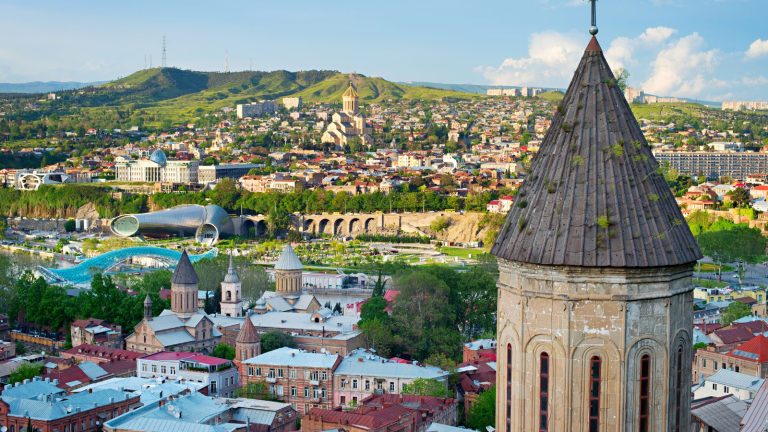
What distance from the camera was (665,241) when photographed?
948 centimetres

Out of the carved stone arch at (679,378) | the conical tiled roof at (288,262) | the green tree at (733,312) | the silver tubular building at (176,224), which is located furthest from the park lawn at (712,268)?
the carved stone arch at (679,378)

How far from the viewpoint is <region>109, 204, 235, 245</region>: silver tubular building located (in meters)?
93.8

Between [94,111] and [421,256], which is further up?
[94,111]

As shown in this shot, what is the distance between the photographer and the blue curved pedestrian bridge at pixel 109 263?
210 ft

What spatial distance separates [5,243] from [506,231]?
84.6 meters

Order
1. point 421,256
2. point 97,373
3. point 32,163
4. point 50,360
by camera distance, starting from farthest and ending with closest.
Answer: point 32,163 < point 421,256 < point 50,360 < point 97,373

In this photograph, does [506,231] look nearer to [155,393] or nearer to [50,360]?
[155,393]

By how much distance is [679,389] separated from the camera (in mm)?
9789

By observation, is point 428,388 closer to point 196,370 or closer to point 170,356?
point 196,370

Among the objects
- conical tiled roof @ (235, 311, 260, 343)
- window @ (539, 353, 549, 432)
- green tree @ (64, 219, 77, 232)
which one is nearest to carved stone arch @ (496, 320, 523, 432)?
window @ (539, 353, 549, 432)

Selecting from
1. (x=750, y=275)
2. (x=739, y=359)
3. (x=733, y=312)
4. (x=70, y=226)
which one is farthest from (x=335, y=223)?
(x=739, y=359)

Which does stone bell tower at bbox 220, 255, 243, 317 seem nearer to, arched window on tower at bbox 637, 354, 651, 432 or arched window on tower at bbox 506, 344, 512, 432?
arched window on tower at bbox 506, 344, 512, 432

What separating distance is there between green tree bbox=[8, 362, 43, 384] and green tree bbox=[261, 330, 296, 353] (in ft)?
26.1

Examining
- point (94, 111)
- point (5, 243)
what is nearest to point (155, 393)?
point (5, 243)
